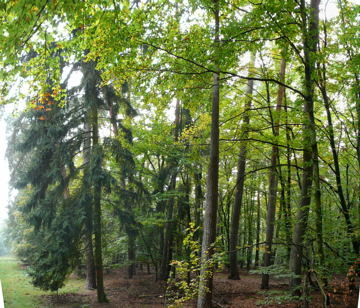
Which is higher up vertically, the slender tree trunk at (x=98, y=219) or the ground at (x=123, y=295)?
the slender tree trunk at (x=98, y=219)

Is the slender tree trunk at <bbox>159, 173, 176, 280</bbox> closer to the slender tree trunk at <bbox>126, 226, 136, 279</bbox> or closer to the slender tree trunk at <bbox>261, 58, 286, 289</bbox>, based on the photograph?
the slender tree trunk at <bbox>126, 226, 136, 279</bbox>

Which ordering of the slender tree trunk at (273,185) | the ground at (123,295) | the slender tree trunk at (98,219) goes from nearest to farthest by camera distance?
the ground at (123,295) < the slender tree trunk at (98,219) < the slender tree trunk at (273,185)

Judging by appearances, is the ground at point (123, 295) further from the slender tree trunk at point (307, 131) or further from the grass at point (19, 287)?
the slender tree trunk at point (307, 131)

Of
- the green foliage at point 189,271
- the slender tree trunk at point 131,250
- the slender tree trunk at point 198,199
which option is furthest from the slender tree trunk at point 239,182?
the slender tree trunk at point 131,250

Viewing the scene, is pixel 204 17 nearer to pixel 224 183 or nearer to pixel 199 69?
pixel 199 69

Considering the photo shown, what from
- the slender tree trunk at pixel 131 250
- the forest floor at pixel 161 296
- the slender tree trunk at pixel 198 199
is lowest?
the forest floor at pixel 161 296

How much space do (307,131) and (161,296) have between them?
8.83 feet

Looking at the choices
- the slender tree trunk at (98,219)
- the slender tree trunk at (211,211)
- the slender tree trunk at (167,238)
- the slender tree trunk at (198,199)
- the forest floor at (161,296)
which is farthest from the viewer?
the slender tree trunk at (198,199)

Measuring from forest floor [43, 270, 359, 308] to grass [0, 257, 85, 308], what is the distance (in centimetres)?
8

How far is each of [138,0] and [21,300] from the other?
3.47m

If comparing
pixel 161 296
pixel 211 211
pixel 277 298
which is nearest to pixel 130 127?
pixel 211 211

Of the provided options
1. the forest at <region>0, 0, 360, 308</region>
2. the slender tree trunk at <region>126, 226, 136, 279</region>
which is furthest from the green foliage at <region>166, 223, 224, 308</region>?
the slender tree trunk at <region>126, 226, 136, 279</region>

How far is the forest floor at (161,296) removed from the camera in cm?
294

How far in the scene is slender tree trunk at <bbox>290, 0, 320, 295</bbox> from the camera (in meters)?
3.27
